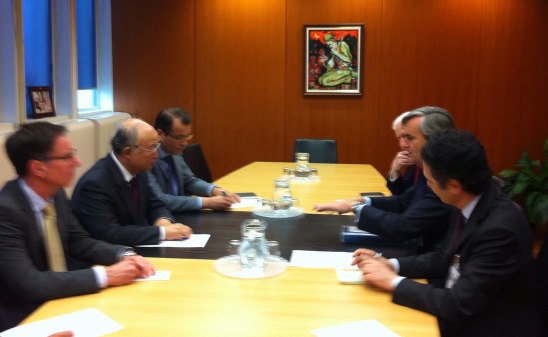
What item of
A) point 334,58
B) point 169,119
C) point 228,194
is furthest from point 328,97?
point 228,194

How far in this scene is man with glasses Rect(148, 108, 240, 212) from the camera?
3373 millimetres

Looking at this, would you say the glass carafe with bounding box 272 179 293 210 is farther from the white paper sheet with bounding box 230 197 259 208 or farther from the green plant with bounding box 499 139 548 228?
the green plant with bounding box 499 139 548 228

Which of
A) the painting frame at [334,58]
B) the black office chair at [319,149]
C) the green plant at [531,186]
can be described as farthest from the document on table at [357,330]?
the painting frame at [334,58]

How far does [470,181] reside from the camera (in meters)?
1.91

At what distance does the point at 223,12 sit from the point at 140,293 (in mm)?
5374

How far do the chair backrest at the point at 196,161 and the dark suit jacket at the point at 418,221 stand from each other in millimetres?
2604

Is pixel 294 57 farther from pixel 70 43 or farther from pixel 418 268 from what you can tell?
pixel 418 268

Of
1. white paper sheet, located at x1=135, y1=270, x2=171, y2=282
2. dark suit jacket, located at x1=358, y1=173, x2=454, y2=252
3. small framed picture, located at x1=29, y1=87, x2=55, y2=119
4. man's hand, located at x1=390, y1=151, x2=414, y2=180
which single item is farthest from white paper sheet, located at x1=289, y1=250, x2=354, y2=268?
small framed picture, located at x1=29, y1=87, x2=55, y2=119

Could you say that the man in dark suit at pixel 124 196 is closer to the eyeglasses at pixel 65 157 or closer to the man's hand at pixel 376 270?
the eyeglasses at pixel 65 157

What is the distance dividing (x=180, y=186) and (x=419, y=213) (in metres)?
1.99

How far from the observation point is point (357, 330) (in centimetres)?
167

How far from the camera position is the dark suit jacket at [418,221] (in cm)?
252

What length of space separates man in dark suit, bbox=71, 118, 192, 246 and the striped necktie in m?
0.33

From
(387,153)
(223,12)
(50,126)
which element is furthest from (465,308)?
(223,12)
